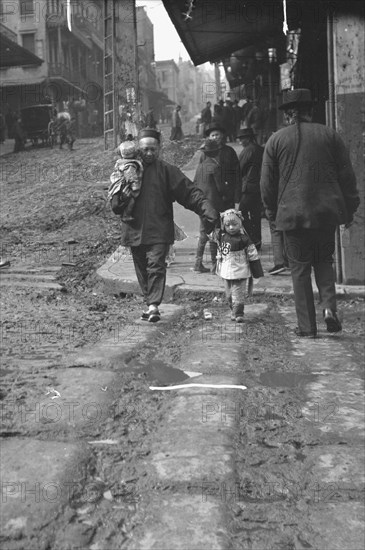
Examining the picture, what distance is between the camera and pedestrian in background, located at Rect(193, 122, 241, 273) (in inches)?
321

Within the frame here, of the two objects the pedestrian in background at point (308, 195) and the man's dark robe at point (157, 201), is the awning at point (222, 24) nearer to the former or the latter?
the man's dark robe at point (157, 201)

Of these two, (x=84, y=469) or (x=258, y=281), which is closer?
(x=84, y=469)

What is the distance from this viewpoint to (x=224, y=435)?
329 centimetres

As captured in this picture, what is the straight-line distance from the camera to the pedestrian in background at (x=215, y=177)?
26.7 ft

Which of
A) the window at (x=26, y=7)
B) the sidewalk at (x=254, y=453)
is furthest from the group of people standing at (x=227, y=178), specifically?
the window at (x=26, y=7)

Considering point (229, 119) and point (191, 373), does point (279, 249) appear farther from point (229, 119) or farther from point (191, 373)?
point (229, 119)

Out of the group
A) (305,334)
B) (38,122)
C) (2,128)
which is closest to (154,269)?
(305,334)

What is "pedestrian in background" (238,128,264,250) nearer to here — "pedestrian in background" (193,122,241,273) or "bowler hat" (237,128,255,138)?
"bowler hat" (237,128,255,138)

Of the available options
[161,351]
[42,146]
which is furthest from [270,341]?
[42,146]

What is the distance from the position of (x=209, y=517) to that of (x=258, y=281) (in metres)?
5.32

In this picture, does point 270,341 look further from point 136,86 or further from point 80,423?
point 136,86

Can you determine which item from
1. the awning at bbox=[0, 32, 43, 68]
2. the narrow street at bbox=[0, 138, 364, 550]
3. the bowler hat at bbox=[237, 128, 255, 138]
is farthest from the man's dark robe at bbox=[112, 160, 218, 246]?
the awning at bbox=[0, 32, 43, 68]

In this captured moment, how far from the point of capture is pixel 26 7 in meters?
45.7

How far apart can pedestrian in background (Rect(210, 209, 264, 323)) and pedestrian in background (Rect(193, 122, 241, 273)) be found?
6.14ft
